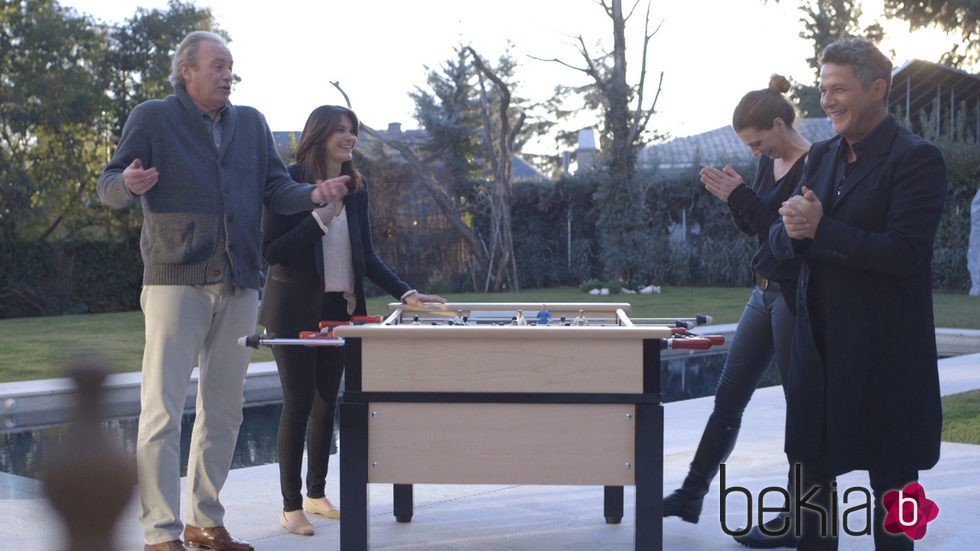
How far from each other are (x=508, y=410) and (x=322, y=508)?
139 cm

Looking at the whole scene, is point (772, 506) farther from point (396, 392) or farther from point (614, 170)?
point (614, 170)

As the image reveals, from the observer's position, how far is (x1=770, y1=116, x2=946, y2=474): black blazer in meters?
2.76

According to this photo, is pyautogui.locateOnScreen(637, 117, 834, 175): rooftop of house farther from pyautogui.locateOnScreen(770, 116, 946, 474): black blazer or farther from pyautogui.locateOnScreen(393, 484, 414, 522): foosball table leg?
pyautogui.locateOnScreen(770, 116, 946, 474): black blazer

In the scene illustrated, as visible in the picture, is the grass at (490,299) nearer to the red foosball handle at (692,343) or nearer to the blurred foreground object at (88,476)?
the red foosball handle at (692,343)

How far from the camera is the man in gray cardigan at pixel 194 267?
347 cm

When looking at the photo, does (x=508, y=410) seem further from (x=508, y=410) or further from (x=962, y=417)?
(x=962, y=417)

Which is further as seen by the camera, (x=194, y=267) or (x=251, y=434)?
(x=251, y=434)

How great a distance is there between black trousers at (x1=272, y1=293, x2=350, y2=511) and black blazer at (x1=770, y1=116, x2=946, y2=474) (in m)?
1.84

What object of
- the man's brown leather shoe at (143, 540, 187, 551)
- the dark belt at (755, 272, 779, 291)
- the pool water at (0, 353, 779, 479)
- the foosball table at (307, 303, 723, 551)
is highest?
the dark belt at (755, 272, 779, 291)

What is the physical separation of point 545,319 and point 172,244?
1.36m

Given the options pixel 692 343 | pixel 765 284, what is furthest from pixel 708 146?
pixel 692 343

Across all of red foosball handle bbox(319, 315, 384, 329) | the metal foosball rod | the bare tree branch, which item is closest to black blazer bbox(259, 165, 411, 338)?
red foosball handle bbox(319, 315, 384, 329)

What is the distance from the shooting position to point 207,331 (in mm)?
3643

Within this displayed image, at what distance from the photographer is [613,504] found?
4.06 meters
